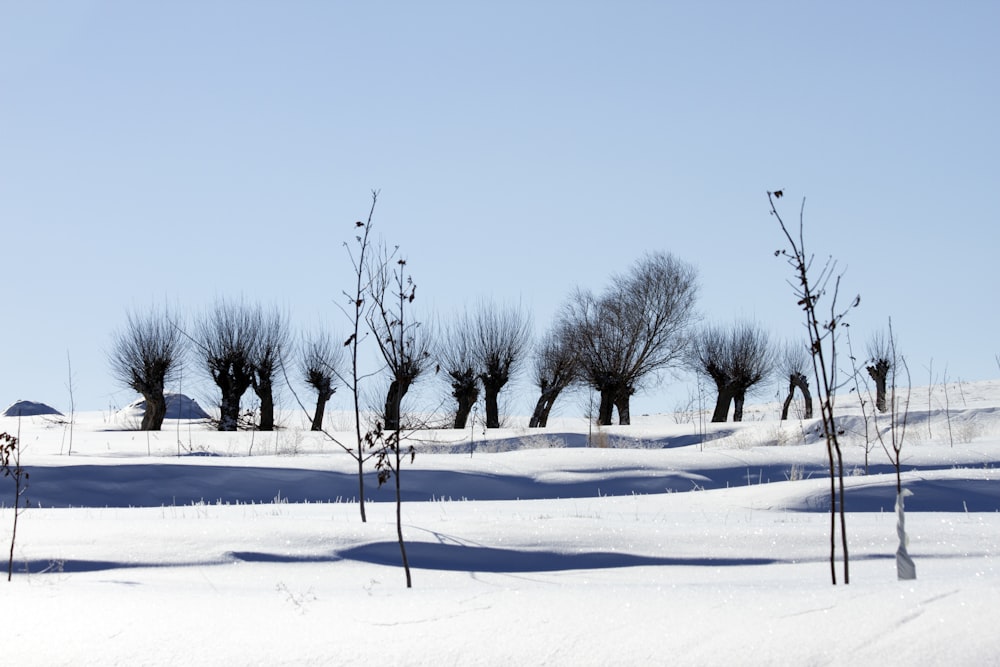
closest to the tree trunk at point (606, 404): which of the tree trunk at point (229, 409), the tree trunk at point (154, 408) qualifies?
the tree trunk at point (229, 409)

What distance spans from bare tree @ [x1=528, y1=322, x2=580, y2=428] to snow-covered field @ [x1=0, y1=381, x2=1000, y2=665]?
16.4m

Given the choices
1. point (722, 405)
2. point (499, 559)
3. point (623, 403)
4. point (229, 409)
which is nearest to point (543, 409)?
point (623, 403)

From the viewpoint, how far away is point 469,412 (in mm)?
26750

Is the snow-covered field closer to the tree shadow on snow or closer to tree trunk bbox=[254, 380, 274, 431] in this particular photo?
the tree shadow on snow

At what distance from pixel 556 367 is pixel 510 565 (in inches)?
914

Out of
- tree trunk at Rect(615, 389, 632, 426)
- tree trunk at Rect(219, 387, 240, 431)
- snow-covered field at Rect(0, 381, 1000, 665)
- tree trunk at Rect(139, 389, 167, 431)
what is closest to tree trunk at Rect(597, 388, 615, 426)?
tree trunk at Rect(615, 389, 632, 426)

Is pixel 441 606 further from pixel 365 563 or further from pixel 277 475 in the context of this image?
pixel 277 475

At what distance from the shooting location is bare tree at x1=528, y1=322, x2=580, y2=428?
2850 centimetres

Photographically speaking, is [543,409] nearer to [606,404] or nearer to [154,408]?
[606,404]

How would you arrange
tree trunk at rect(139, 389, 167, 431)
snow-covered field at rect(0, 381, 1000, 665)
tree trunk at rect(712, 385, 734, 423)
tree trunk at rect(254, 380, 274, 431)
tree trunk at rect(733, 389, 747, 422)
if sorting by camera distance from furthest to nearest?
tree trunk at rect(733, 389, 747, 422), tree trunk at rect(712, 385, 734, 423), tree trunk at rect(254, 380, 274, 431), tree trunk at rect(139, 389, 167, 431), snow-covered field at rect(0, 381, 1000, 665)

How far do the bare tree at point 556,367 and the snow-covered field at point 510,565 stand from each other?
53.9 feet

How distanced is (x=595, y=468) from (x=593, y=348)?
59.1ft

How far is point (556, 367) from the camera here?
28719 mm

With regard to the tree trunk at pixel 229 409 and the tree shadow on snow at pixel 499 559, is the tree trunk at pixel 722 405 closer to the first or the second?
the tree trunk at pixel 229 409
